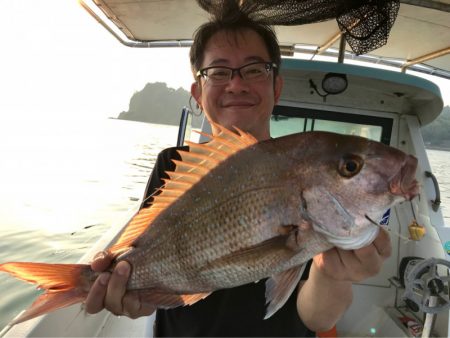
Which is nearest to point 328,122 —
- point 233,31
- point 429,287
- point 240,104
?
point 429,287

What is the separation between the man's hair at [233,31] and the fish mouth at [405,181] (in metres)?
1.50

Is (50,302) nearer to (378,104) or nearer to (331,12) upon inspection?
(331,12)

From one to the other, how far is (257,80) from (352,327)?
12.1ft

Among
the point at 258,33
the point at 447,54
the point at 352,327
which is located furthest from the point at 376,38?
the point at 352,327

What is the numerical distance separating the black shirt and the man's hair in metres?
1.27

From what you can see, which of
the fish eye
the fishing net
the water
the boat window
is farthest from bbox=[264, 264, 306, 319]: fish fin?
the water

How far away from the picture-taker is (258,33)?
2.49m

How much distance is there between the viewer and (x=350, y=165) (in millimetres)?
1233

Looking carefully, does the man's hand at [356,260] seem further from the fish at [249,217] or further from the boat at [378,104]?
the boat at [378,104]

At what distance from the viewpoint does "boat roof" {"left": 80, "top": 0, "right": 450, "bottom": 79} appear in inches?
141

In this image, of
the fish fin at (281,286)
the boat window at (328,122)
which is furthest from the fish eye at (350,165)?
the boat window at (328,122)

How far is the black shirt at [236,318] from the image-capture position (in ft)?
6.50

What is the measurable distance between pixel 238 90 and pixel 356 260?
1.32m

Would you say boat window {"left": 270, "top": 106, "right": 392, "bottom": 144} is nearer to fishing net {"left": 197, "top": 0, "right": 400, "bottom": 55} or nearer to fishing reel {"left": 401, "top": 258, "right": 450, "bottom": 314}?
fishing net {"left": 197, "top": 0, "right": 400, "bottom": 55}
